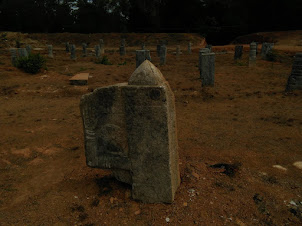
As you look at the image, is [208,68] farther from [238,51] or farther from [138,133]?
[238,51]

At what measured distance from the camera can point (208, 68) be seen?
914cm

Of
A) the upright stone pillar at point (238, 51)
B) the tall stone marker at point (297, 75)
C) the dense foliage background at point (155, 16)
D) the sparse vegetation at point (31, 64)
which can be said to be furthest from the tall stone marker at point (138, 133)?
the dense foliage background at point (155, 16)

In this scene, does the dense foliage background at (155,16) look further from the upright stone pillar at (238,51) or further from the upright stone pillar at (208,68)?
the upright stone pillar at (208,68)

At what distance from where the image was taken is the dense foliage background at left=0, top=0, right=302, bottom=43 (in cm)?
2896

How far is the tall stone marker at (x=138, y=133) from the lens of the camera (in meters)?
2.54

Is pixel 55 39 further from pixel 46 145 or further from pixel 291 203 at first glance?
pixel 291 203

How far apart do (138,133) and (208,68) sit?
7159mm

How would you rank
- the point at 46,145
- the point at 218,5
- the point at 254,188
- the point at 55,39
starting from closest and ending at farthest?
the point at 254,188 < the point at 46,145 < the point at 218,5 < the point at 55,39

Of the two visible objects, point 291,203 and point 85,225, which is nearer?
point 85,225

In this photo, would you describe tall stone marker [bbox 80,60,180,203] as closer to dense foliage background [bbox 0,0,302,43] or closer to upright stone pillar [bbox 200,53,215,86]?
upright stone pillar [bbox 200,53,215,86]

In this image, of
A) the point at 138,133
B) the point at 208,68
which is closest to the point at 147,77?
the point at 138,133

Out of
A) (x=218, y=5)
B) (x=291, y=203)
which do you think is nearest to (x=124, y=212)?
(x=291, y=203)

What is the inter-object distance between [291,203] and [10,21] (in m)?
45.4

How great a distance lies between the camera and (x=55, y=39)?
33812 millimetres
